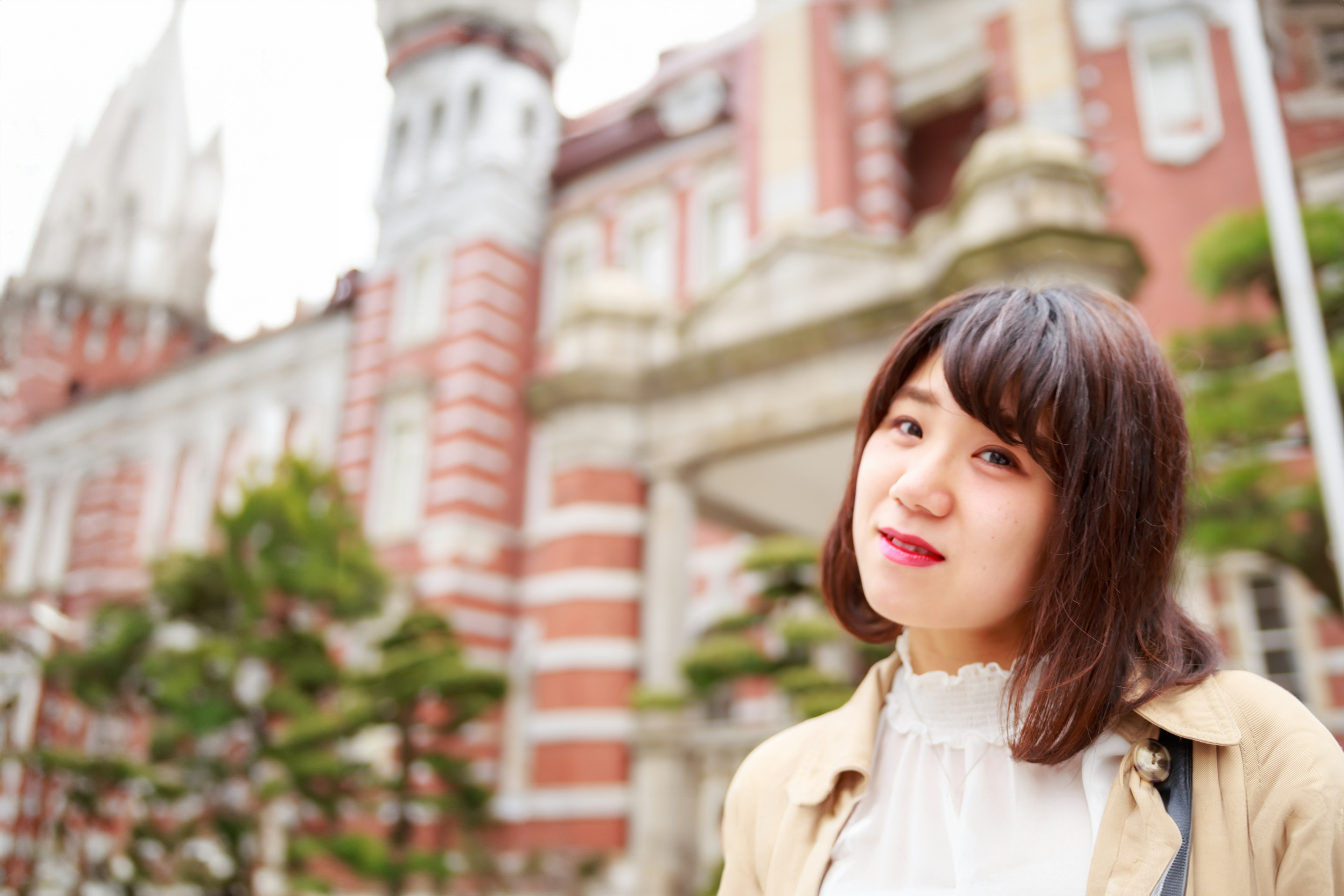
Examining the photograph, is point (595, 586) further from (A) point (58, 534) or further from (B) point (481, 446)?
(A) point (58, 534)

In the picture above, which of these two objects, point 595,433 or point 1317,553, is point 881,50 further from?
point 1317,553

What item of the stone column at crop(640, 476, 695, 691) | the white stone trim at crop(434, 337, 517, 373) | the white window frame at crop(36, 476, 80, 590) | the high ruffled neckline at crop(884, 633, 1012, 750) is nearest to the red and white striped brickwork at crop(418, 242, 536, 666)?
the white stone trim at crop(434, 337, 517, 373)

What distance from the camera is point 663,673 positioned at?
13.2 feet

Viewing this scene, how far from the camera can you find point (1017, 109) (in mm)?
3543

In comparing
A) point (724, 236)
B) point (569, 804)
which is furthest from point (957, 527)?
point (724, 236)

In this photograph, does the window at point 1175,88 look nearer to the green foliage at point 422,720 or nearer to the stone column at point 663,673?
the stone column at point 663,673

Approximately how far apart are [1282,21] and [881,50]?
1626mm

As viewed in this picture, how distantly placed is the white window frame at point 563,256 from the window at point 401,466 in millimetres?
846

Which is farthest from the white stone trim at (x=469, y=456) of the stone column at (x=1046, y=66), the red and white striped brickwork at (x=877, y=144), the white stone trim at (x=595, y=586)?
the stone column at (x=1046, y=66)

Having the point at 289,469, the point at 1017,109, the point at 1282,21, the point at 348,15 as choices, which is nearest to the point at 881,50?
the point at 1017,109

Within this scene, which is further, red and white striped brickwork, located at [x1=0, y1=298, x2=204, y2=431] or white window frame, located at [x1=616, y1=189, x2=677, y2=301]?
white window frame, located at [x1=616, y1=189, x2=677, y2=301]

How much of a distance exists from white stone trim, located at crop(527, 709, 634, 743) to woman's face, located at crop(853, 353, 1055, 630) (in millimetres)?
3425

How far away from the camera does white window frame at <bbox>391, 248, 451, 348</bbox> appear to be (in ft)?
15.6

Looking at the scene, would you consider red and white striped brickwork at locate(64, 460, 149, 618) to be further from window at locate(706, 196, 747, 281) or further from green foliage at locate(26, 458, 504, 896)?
window at locate(706, 196, 747, 281)
